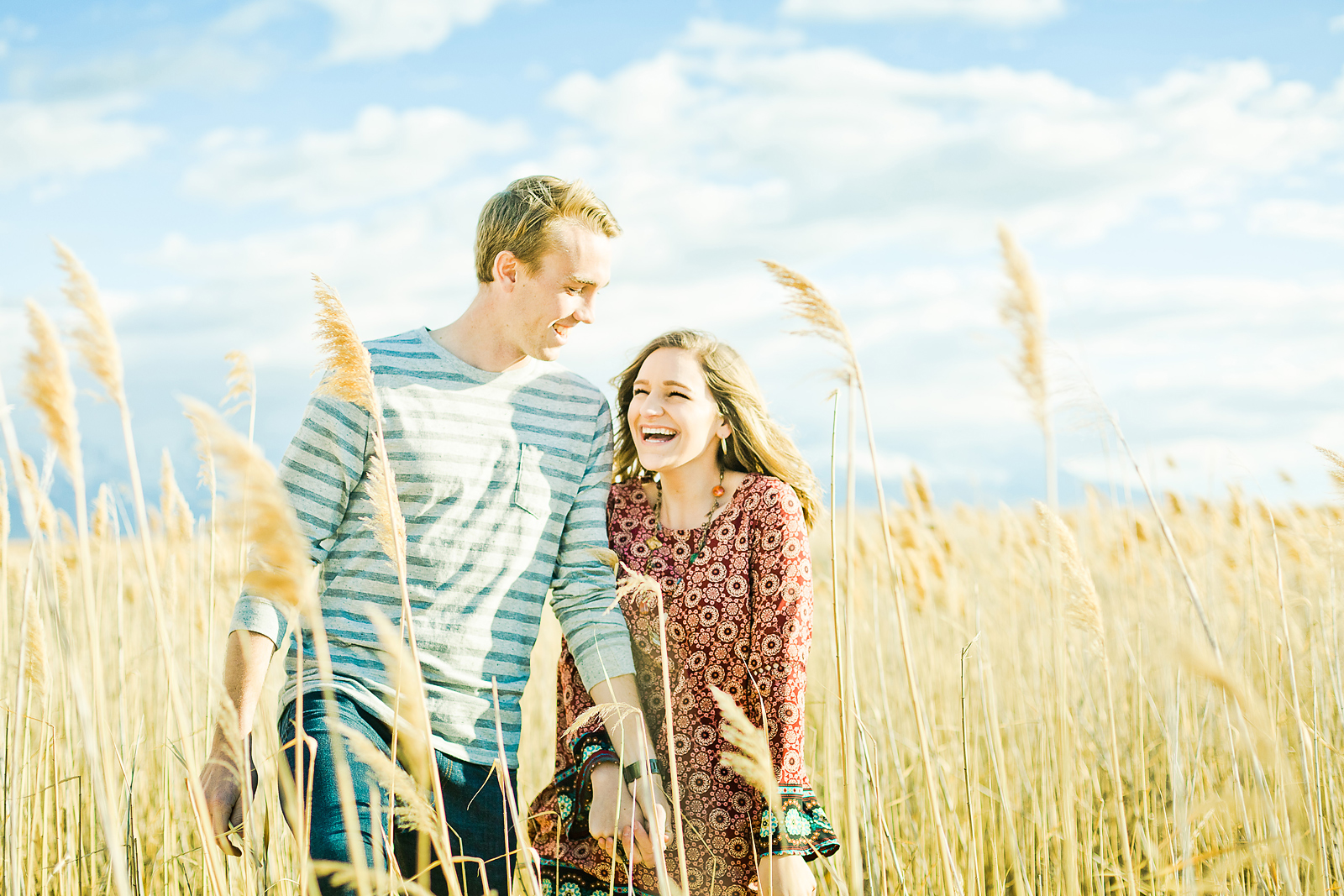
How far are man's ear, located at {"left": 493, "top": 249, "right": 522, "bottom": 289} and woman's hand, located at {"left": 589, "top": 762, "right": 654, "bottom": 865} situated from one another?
1.25 m

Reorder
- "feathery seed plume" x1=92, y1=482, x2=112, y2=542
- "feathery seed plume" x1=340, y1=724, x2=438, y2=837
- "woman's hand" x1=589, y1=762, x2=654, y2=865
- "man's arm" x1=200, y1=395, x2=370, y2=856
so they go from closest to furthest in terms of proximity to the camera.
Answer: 1. "feathery seed plume" x1=340, y1=724, x2=438, y2=837
2. "man's arm" x1=200, y1=395, x2=370, y2=856
3. "woman's hand" x1=589, y1=762, x2=654, y2=865
4. "feathery seed plume" x1=92, y1=482, x2=112, y2=542

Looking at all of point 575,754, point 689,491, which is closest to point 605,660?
point 575,754

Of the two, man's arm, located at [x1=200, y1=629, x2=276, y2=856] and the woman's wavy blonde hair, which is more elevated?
the woman's wavy blonde hair

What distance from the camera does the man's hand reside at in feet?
5.68

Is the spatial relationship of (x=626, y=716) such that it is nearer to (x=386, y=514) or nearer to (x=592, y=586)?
(x=592, y=586)

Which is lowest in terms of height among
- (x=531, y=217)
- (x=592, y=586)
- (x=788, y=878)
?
(x=788, y=878)

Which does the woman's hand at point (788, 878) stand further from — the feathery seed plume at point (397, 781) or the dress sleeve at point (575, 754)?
the feathery seed plume at point (397, 781)

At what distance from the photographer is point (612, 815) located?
79.2 inches

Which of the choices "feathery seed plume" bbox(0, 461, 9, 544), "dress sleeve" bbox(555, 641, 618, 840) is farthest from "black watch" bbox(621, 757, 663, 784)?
"feathery seed plume" bbox(0, 461, 9, 544)

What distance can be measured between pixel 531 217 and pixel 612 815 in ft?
4.87

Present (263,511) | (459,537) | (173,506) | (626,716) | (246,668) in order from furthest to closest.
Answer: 1. (173,506)
2. (459,537)
3. (626,716)
4. (246,668)
5. (263,511)

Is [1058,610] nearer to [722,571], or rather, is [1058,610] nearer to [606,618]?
[722,571]

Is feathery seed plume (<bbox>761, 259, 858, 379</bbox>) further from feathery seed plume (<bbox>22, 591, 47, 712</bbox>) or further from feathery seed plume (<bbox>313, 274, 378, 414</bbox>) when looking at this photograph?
feathery seed plume (<bbox>22, 591, 47, 712</bbox>)

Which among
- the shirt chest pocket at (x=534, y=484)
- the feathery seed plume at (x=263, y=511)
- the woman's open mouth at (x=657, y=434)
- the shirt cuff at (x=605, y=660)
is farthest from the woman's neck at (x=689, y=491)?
the feathery seed plume at (x=263, y=511)
